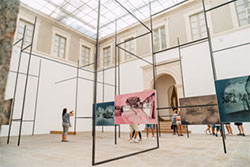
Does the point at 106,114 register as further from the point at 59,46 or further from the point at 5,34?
the point at 59,46

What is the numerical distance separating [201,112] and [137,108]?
127 inches

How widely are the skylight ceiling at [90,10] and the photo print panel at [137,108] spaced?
25.2ft

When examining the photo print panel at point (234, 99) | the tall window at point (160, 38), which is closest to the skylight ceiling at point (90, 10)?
the tall window at point (160, 38)

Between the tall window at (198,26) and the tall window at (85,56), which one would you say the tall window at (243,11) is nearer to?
the tall window at (198,26)

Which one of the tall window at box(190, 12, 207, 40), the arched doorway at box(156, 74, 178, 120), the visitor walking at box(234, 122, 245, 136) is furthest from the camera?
the arched doorway at box(156, 74, 178, 120)

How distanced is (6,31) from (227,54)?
971cm

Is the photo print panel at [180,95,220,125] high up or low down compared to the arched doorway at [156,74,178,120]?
down

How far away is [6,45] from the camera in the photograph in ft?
2.01

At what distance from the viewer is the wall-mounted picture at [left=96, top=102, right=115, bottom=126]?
23.1 feet

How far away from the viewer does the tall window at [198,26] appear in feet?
32.9

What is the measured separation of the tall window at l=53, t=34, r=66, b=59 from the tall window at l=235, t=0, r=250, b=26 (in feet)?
38.9

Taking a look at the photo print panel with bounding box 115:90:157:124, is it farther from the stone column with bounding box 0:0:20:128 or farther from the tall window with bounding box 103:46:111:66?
the tall window with bounding box 103:46:111:66

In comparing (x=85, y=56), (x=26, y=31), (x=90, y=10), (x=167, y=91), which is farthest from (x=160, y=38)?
(x=26, y=31)

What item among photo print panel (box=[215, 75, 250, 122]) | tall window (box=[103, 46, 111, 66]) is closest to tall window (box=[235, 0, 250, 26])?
photo print panel (box=[215, 75, 250, 122])
